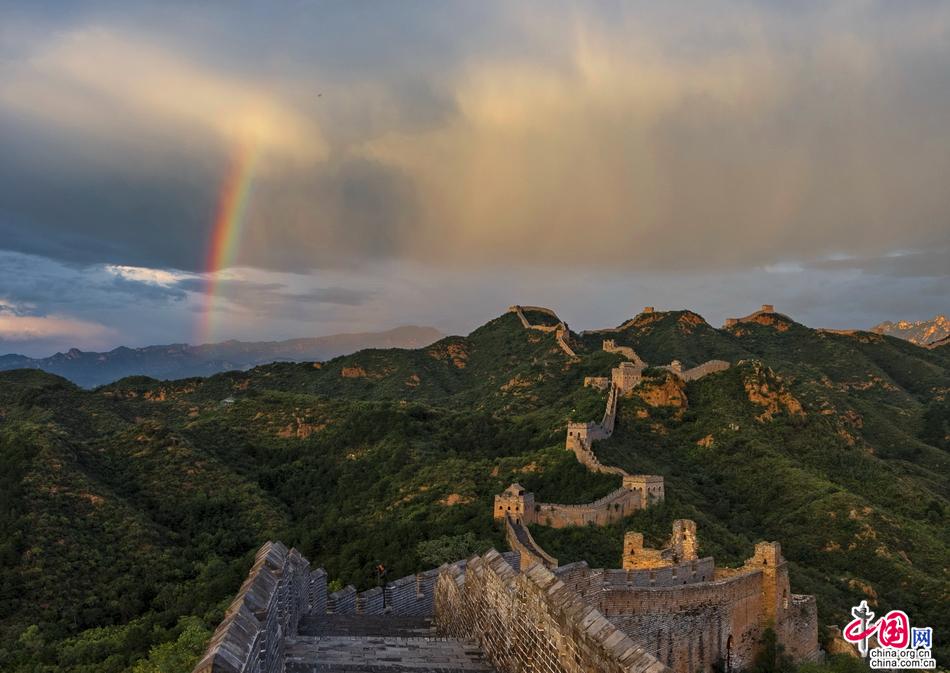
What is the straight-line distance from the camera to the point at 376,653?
11.6 m

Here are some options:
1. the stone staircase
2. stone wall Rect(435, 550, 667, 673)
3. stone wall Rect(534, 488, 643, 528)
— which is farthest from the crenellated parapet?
stone wall Rect(534, 488, 643, 528)

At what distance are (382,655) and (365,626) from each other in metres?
4.26

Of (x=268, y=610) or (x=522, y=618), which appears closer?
(x=522, y=618)

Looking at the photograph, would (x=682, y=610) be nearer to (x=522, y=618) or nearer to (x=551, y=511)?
(x=522, y=618)

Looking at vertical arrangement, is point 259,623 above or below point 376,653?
above

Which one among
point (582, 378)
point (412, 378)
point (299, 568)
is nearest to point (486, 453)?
point (582, 378)

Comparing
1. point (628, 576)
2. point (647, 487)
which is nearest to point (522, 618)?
point (628, 576)

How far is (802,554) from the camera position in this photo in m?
48.5

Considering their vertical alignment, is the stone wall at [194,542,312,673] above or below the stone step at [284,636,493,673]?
above

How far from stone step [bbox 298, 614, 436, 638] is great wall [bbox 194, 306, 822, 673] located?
29 millimetres

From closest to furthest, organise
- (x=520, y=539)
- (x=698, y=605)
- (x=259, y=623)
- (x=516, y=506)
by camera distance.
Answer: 1. (x=259, y=623)
2. (x=698, y=605)
3. (x=520, y=539)
4. (x=516, y=506)

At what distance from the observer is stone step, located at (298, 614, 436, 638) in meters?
14.2

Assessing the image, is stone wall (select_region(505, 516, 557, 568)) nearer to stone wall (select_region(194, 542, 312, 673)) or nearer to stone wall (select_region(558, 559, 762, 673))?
stone wall (select_region(558, 559, 762, 673))

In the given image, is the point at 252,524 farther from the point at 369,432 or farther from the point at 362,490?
the point at 369,432
